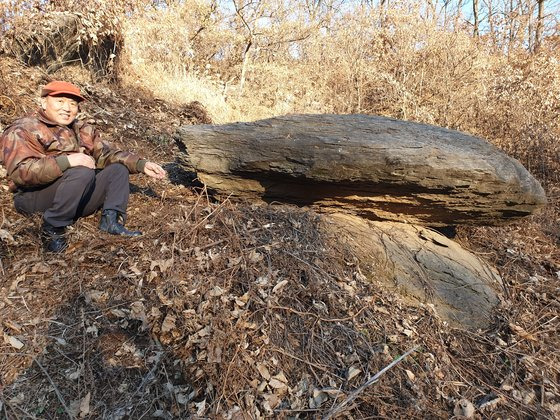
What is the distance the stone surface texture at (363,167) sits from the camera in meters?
3.46

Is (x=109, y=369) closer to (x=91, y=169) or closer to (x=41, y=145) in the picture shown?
(x=91, y=169)

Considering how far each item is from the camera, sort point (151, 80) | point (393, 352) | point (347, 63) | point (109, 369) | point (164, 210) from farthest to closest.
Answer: point (347, 63), point (151, 80), point (164, 210), point (393, 352), point (109, 369)

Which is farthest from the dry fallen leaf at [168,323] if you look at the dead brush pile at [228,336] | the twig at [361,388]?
the twig at [361,388]

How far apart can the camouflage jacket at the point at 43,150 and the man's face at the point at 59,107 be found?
6 centimetres

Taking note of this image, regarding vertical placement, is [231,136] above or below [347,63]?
below

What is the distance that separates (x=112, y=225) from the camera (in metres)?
3.17

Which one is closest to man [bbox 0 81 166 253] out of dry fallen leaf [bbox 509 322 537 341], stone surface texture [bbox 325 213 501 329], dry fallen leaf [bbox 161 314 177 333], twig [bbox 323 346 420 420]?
dry fallen leaf [bbox 161 314 177 333]

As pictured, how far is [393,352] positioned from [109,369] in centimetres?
192

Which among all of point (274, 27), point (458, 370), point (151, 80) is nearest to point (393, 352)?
point (458, 370)

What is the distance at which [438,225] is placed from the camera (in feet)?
14.0

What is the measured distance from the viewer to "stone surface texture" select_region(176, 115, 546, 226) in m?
3.46

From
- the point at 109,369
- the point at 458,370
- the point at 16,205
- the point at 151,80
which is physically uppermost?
the point at 151,80

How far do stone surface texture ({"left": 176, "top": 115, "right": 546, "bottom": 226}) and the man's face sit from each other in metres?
0.98

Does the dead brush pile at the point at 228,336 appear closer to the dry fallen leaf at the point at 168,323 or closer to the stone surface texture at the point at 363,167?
the dry fallen leaf at the point at 168,323
